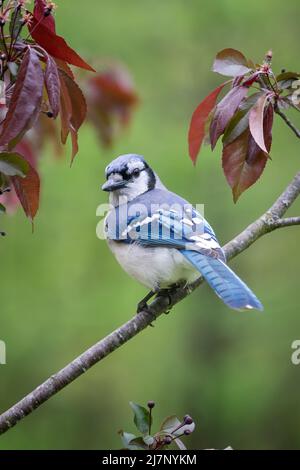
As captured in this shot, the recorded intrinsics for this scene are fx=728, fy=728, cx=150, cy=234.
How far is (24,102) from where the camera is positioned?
1.59 m

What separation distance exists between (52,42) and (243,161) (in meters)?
0.65

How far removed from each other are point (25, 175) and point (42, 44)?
326mm

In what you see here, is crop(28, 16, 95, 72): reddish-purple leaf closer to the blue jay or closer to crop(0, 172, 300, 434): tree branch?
crop(0, 172, 300, 434): tree branch

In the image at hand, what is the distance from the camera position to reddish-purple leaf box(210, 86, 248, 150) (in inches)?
78.9

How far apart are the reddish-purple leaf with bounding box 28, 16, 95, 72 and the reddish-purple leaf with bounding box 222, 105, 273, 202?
0.53 m

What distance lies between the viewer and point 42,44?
174cm

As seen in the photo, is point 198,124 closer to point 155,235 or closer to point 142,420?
point 155,235

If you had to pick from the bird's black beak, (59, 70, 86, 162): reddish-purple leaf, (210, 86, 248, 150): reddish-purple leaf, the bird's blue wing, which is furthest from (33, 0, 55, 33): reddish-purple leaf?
the bird's black beak

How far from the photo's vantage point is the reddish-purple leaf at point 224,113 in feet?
6.57

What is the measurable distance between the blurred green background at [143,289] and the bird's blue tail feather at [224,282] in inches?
112

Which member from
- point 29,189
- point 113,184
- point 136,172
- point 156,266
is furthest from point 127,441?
point 136,172

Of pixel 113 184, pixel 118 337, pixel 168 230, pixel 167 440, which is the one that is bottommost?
pixel 167 440

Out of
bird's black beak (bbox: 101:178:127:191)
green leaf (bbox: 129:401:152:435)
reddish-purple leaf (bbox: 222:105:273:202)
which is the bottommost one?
green leaf (bbox: 129:401:152:435)
